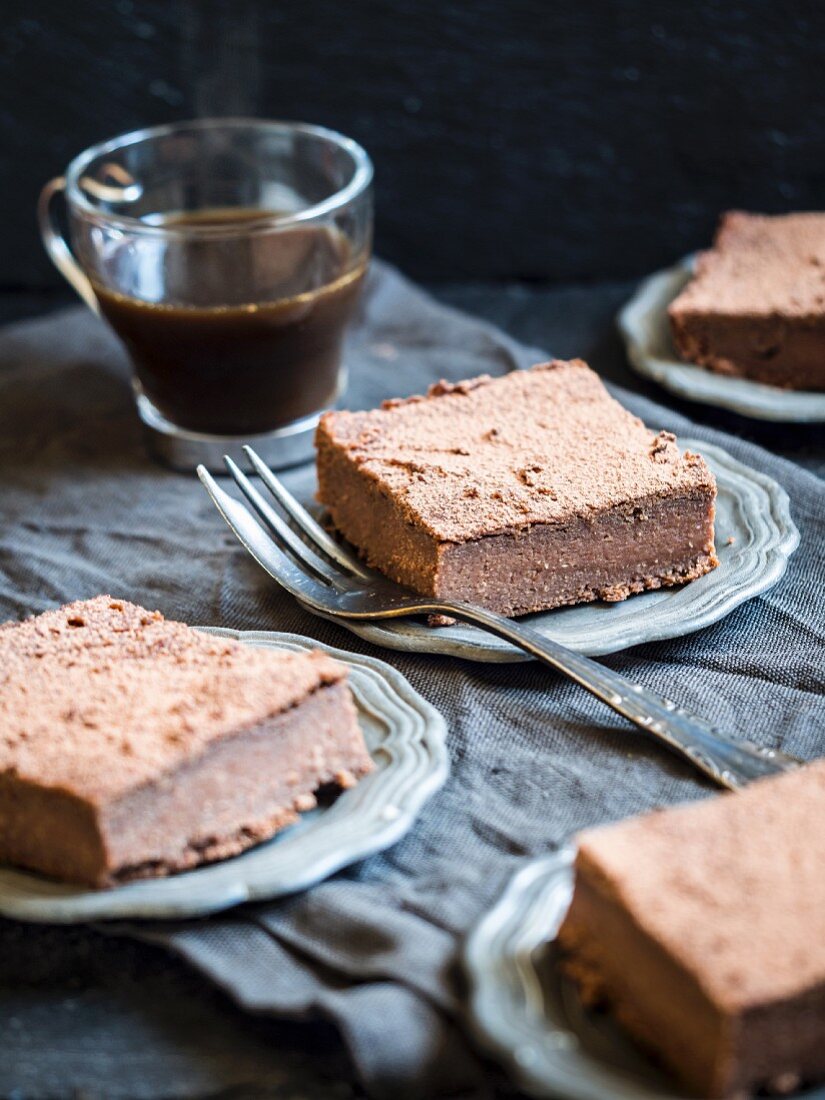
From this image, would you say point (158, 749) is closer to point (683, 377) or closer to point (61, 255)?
point (683, 377)

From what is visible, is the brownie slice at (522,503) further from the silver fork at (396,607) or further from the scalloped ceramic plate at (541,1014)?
the scalloped ceramic plate at (541,1014)

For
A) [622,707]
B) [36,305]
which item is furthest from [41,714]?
[36,305]

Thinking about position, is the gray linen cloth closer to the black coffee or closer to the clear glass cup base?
the clear glass cup base

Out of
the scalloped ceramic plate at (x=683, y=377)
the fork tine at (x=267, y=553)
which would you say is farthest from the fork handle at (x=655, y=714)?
the scalloped ceramic plate at (x=683, y=377)

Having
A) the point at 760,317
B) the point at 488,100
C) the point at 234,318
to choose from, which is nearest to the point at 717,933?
Answer: the point at 234,318

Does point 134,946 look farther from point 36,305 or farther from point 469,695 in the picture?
point 36,305

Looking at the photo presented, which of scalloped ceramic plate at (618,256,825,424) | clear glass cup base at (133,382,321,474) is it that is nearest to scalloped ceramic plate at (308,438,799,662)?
scalloped ceramic plate at (618,256,825,424)
